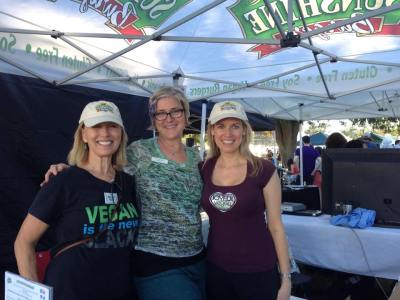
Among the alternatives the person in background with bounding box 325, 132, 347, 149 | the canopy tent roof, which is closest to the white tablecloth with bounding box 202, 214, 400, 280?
the canopy tent roof

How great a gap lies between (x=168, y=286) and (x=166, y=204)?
366mm

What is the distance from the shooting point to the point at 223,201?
6.13ft

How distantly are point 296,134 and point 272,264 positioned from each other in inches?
453

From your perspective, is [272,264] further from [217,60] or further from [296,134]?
[296,134]

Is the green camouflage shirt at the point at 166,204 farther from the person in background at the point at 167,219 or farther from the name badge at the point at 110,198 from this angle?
the name badge at the point at 110,198

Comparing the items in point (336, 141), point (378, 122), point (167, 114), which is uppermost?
point (378, 122)

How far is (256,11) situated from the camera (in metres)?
3.38

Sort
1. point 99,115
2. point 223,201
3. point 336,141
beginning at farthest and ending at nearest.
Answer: point 336,141 < point 223,201 < point 99,115

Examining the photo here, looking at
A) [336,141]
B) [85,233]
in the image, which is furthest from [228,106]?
[336,141]

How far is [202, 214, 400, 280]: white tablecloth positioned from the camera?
8.77 feet

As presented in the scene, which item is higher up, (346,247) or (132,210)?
(132,210)

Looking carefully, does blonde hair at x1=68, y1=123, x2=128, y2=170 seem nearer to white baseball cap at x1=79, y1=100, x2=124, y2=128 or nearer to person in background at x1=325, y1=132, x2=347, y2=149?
white baseball cap at x1=79, y1=100, x2=124, y2=128

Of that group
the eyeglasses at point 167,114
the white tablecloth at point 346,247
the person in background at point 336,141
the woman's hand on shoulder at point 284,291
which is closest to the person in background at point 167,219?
the eyeglasses at point 167,114

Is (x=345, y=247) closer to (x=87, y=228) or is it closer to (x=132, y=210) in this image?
(x=132, y=210)
